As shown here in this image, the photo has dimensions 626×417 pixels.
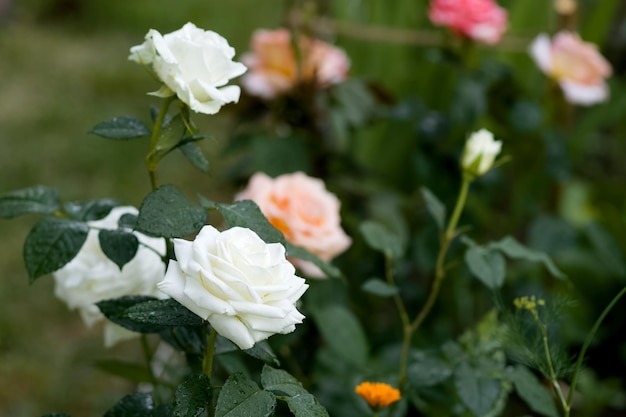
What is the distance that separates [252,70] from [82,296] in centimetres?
72

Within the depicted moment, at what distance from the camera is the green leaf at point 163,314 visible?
655mm

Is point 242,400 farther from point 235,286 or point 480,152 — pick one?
point 480,152

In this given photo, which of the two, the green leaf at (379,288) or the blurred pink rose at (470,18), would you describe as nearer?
the green leaf at (379,288)

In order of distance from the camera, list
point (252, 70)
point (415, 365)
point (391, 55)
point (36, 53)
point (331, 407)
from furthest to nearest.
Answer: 1. point (36, 53)
2. point (391, 55)
3. point (252, 70)
4. point (331, 407)
5. point (415, 365)

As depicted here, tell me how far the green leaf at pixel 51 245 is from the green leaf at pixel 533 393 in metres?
0.49

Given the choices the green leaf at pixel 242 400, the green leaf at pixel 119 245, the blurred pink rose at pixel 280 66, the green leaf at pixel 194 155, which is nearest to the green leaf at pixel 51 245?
the green leaf at pixel 119 245

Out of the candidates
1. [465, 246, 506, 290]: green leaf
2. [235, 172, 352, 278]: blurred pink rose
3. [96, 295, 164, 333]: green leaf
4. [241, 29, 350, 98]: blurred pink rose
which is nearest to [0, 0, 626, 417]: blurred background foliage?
[241, 29, 350, 98]: blurred pink rose

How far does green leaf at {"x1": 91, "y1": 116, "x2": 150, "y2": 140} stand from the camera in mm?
766

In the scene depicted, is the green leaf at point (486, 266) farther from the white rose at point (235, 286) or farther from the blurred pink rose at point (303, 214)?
the white rose at point (235, 286)

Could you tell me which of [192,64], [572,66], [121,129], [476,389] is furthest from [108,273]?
[572,66]

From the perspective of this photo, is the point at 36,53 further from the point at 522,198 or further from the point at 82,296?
the point at 82,296

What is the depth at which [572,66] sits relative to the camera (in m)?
1.49

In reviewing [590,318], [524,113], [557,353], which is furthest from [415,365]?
[590,318]

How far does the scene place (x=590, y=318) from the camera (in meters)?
1.69
